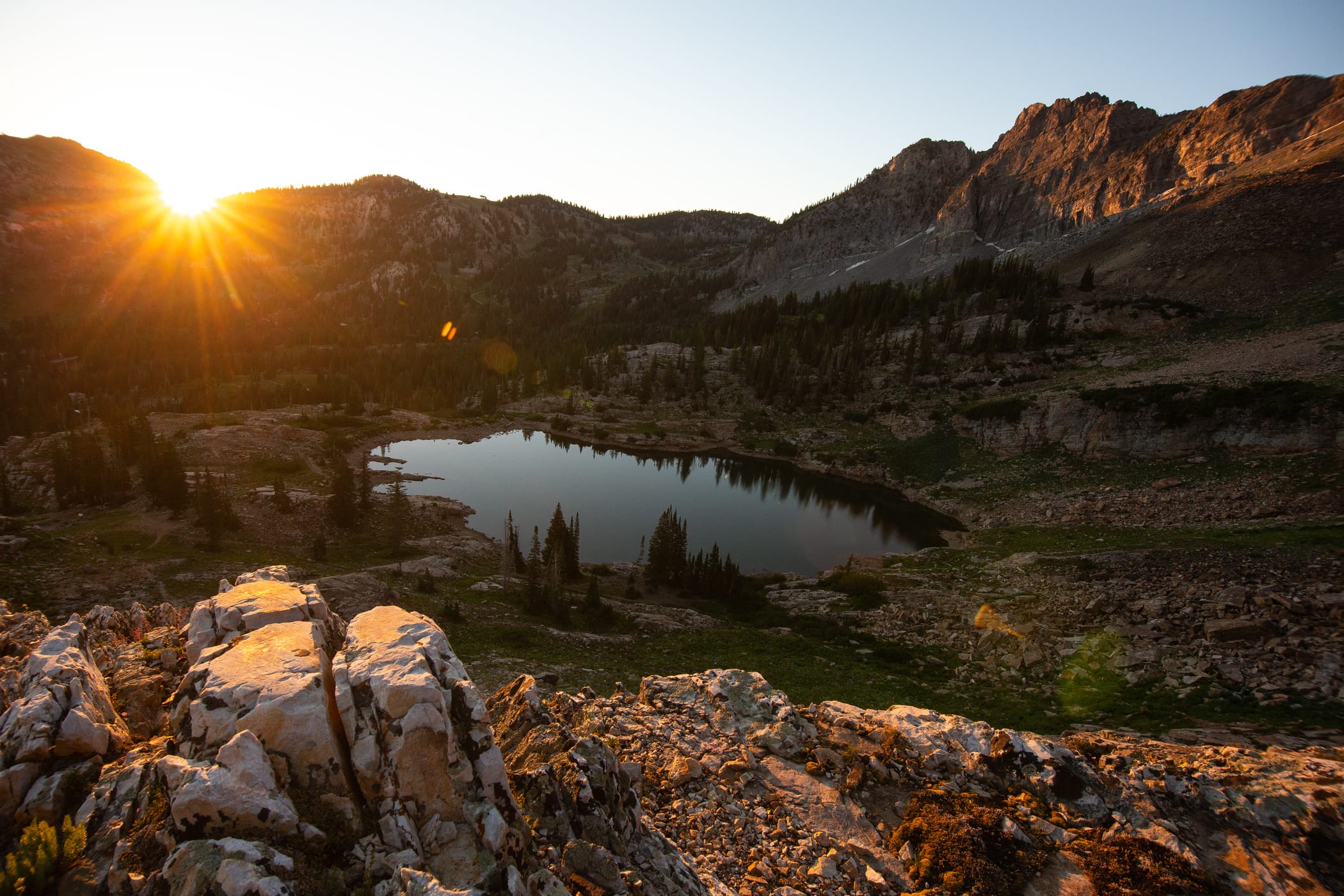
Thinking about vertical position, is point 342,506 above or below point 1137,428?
below

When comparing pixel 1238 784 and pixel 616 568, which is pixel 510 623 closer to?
pixel 616 568

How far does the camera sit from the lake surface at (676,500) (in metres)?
54.2

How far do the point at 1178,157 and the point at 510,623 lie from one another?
6485 inches

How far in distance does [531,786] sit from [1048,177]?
184861 millimetres

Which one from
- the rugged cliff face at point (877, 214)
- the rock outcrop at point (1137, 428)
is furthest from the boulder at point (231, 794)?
the rugged cliff face at point (877, 214)

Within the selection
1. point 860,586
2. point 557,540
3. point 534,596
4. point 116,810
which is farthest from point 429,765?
point 557,540

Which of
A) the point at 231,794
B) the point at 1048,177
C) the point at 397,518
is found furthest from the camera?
the point at 1048,177

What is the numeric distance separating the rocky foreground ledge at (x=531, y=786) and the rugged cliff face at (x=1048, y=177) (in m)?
129

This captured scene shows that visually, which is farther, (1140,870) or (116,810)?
(1140,870)

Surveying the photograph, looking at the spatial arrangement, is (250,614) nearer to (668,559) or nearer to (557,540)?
(557,540)

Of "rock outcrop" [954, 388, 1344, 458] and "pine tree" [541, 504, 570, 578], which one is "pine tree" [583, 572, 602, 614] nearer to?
"pine tree" [541, 504, 570, 578]

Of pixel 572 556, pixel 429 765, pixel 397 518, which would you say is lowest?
pixel 572 556

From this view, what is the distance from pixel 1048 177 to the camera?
140 metres

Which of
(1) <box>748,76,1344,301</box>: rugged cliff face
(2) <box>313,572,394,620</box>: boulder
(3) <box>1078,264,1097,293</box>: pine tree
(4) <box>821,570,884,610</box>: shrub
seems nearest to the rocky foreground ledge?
(2) <box>313,572,394,620</box>: boulder
